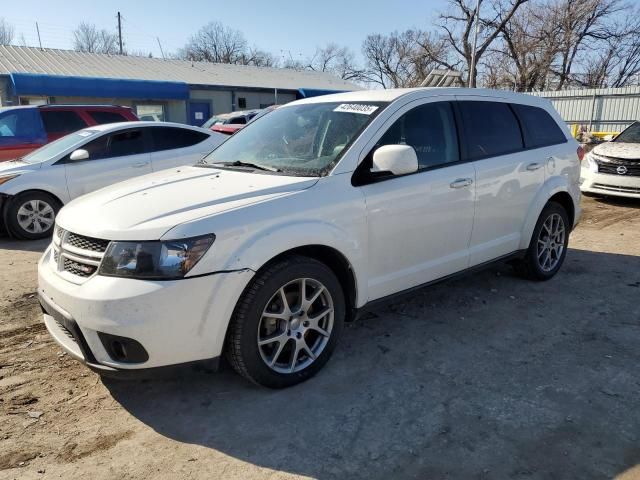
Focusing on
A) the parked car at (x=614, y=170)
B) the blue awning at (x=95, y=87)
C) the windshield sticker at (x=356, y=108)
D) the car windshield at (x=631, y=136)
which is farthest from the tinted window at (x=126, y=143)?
the blue awning at (x=95, y=87)

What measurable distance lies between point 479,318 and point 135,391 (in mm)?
2717

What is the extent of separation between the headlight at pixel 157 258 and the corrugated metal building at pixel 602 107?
75.3ft

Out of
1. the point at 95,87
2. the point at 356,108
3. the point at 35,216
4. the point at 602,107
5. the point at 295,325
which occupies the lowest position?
the point at 35,216

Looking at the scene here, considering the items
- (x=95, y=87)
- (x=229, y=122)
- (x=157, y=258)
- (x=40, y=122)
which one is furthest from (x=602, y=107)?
(x=157, y=258)

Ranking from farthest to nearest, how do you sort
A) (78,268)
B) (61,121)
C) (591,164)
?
1. (591,164)
2. (61,121)
3. (78,268)

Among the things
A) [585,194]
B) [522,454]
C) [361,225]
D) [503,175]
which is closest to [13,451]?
[361,225]

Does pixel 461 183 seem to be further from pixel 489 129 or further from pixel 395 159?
pixel 395 159

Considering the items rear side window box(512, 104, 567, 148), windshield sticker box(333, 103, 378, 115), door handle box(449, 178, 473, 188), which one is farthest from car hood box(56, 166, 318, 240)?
rear side window box(512, 104, 567, 148)

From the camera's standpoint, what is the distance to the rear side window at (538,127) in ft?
16.0

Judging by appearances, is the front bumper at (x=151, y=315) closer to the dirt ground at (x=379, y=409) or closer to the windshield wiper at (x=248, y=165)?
the dirt ground at (x=379, y=409)

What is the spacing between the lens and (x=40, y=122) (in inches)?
367

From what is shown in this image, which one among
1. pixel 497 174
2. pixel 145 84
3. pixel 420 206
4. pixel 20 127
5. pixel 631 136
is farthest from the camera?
pixel 145 84

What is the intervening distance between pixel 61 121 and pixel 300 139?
7.35 m

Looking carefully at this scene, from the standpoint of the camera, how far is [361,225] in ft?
11.2
